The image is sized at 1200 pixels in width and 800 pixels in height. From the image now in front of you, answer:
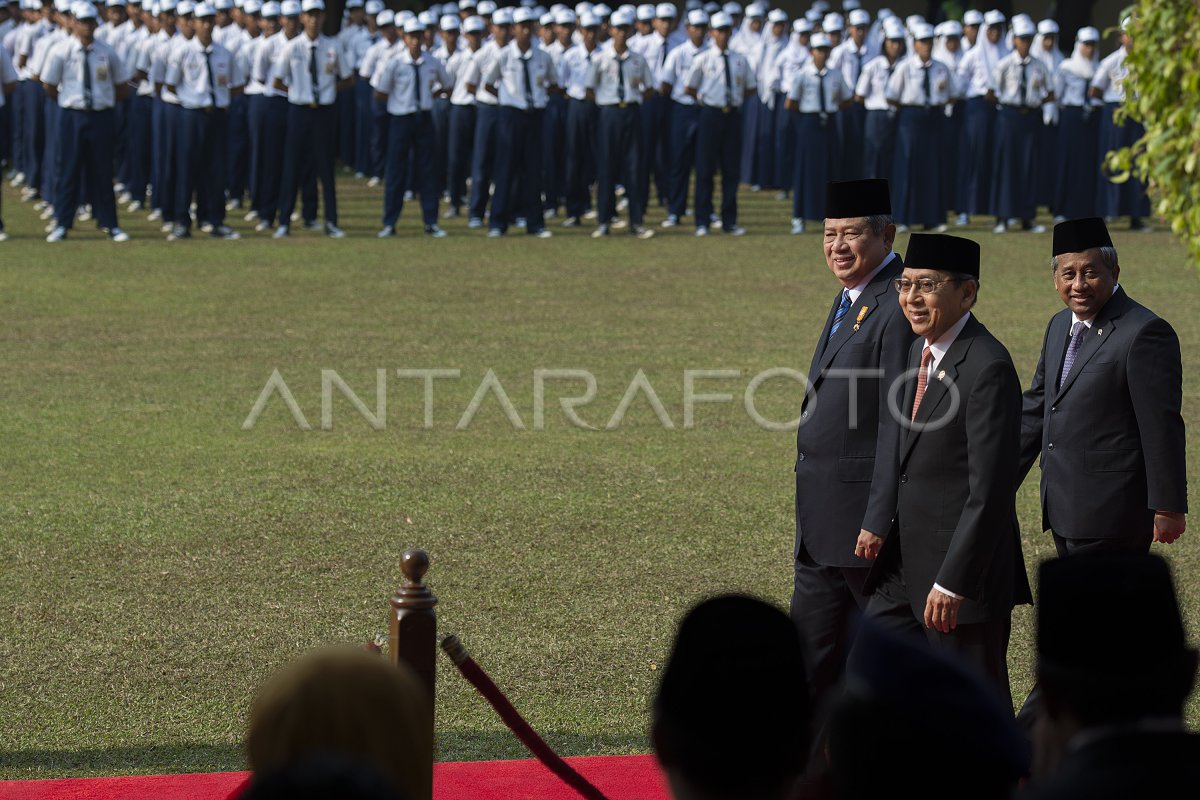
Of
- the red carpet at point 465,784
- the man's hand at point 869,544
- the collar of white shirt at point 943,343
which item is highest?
the collar of white shirt at point 943,343

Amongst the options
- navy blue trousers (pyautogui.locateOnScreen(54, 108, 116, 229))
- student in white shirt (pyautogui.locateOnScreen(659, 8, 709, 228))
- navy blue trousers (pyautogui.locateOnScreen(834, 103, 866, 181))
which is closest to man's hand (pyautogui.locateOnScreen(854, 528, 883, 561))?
navy blue trousers (pyautogui.locateOnScreen(54, 108, 116, 229))

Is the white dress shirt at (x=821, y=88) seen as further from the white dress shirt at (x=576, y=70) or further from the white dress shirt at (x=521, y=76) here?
the white dress shirt at (x=521, y=76)

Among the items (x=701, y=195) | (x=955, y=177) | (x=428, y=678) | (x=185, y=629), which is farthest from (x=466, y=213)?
(x=428, y=678)

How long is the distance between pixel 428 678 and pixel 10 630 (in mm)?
2844

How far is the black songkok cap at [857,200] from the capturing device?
536 centimetres

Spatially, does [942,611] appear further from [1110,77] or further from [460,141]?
[1110,77]

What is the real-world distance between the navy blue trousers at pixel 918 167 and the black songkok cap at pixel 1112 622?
19233 mm

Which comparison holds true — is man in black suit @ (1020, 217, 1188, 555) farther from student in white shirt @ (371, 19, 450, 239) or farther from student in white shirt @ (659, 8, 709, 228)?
student in white shirt @ (659, 8, 709, 228)

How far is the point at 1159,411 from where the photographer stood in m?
5.42

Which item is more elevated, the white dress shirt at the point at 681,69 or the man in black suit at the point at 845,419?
the white dress shirt at the point at 681,69

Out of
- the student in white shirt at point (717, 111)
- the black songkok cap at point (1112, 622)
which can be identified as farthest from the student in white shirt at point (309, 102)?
the black songkok cap at point (1112, 622)

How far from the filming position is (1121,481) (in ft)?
18.0

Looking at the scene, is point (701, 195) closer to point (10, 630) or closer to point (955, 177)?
point (955, 177)

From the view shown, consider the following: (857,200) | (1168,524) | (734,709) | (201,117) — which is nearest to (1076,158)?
(201,117)
